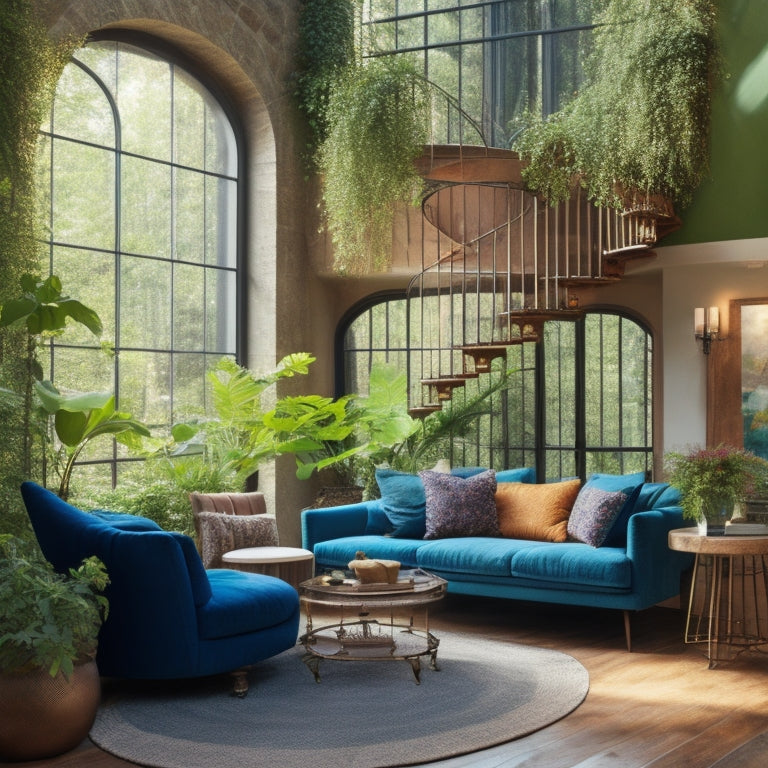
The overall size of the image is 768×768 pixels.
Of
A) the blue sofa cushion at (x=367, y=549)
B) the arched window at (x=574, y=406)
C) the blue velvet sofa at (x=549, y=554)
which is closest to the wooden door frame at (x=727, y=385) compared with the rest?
the arched window at (x=574, y=406)

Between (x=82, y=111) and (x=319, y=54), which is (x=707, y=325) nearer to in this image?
(x=319, y=54)

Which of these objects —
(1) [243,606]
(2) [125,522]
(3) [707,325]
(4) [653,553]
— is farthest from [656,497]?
(2) [125,522]

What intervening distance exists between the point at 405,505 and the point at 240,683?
2.35 m

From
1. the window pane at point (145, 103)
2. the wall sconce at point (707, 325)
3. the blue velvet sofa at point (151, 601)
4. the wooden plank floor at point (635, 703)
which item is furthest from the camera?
the wall sconce at point (707, 325)

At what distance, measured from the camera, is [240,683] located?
4.71 meters

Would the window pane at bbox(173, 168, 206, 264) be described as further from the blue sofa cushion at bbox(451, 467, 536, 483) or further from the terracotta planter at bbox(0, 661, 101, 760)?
the terracotta planter at bbox(0, 661, 101, 760)

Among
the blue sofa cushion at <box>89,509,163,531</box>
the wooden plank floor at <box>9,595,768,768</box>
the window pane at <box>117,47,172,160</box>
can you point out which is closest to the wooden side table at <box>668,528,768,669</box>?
the wooden plank floor at <box>9,595,768,768</box>

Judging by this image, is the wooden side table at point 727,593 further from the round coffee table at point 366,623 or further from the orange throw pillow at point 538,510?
the round coffee table at point 366,623

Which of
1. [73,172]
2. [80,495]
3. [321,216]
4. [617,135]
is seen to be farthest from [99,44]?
[617,135]

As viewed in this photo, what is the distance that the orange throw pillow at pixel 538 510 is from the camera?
6.38 meters

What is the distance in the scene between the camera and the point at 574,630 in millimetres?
6133

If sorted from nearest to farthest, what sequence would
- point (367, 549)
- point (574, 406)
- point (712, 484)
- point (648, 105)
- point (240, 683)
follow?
point (240, 683) < point (712, 484) < point (367, 549) < point (648, 105) < point (574, 406)

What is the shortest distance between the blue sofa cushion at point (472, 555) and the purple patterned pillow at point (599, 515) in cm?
31

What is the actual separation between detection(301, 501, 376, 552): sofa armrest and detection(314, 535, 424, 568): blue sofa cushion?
6 centimetres
